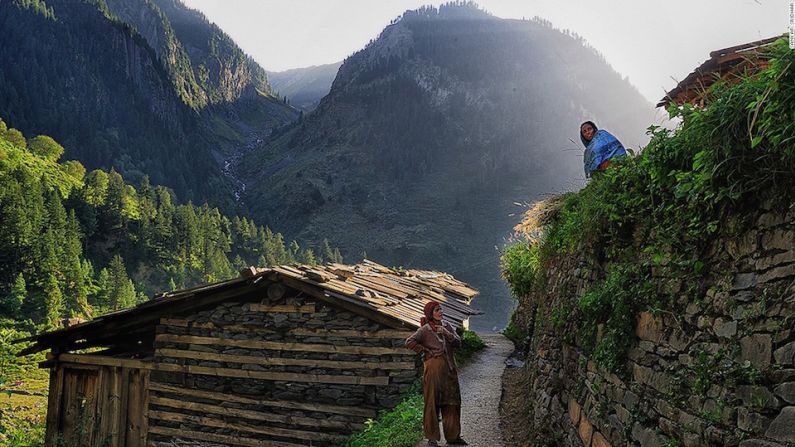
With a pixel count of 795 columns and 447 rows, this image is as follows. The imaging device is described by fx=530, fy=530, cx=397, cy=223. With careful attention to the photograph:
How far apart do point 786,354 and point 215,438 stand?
10.9m

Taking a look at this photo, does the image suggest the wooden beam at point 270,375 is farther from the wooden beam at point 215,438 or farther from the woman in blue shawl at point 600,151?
the woman in blue shawl at point 600,151

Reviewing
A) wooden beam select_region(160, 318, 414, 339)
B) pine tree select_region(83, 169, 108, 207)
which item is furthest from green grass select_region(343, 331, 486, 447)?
pine tree select_region(83, 169, 108, 207)

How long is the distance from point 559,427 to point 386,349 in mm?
4821

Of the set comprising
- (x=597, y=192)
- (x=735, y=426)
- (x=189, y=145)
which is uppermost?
(x=189, y=145)

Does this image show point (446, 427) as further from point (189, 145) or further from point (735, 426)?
point (189, 145)

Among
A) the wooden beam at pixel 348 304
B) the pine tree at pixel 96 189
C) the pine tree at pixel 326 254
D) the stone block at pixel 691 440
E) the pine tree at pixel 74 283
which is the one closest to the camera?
the stone block at pixel 691 440

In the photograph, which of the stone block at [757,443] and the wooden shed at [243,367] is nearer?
the stone block at [757,443]

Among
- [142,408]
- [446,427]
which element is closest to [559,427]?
[446,427]

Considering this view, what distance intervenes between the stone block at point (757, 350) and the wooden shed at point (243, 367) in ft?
24.8

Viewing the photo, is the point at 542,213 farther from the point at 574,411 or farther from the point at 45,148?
the point at 45,148

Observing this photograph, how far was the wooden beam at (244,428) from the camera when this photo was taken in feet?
34.3

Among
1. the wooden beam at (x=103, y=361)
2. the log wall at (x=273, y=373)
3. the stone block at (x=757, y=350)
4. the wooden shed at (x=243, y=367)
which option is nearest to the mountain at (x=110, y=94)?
the wooden beam at (x=103, y=361)

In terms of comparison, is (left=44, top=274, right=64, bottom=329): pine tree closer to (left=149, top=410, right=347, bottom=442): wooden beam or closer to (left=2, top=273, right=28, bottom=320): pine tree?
(left=2, top=273, right=28, bottom=320): pine tree

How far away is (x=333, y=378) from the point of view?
10.5 metres
